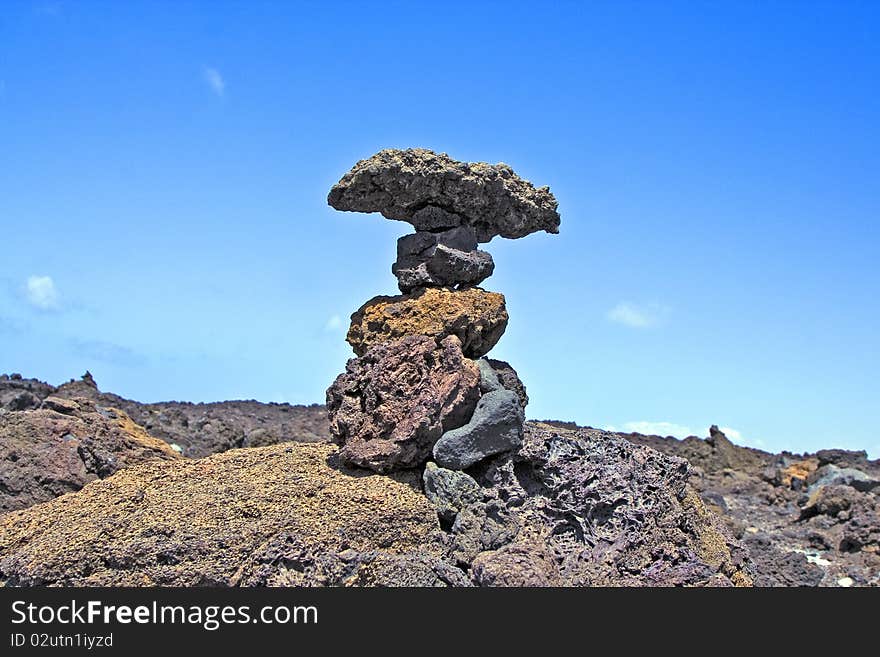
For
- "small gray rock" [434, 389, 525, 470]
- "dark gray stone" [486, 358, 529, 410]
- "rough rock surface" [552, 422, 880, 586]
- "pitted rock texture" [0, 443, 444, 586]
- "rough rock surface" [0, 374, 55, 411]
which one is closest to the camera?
"pitted rock texture" [0, 443, 444, 586]

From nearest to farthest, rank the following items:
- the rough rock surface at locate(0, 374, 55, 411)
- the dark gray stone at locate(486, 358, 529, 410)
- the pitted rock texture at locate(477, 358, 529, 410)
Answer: the pitted rock texture at locate(477, 358, 529, 410), the dark gray stone at locate(486, 358, 529, 410), the rough rock surface at locate(0, 374, 55, 411)

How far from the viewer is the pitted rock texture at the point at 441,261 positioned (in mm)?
10453

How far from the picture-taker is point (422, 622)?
24.0 feet

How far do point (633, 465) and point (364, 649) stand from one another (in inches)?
146

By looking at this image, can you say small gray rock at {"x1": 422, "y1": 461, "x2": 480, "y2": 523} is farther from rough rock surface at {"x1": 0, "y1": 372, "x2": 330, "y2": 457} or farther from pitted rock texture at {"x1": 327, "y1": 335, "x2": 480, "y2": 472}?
rough rock surface at {"x1": 0, "y1": 372, "x2": 330, "y2": 457}

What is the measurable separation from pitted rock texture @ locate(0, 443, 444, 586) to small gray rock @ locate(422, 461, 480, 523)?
0.14m

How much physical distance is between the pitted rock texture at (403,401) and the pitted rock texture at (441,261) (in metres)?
0.96

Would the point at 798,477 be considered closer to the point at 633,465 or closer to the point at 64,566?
the point at 633,465

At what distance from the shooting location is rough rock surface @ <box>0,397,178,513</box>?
11180 mm

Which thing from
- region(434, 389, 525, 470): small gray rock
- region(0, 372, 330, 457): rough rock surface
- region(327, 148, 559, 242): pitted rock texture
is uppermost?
region(0, 372, 330, 457): rough rock surface

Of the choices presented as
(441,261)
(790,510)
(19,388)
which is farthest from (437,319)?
(19,388)

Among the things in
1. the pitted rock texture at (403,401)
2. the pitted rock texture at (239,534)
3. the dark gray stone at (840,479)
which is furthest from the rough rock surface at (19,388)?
the dark gray stone at (840,479)

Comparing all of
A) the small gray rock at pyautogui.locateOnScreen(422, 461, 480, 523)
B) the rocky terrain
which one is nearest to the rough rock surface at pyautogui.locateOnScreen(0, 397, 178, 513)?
the rocky terrain

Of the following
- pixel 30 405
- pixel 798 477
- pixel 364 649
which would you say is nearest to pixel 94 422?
pixel 364 649
